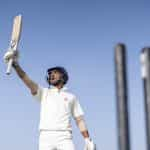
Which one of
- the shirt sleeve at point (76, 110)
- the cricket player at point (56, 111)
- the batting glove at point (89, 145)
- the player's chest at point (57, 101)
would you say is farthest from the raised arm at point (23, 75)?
the batting glove at point (89, 145)

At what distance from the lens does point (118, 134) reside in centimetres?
299

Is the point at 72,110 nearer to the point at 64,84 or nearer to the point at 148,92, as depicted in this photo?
the point at 64,84

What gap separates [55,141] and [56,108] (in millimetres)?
565

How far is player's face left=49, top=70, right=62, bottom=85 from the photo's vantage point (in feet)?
23.9

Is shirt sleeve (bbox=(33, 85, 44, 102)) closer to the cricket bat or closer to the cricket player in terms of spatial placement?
the cricket player

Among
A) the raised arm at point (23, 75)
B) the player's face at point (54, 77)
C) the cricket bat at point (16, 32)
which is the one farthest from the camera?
the player's face at point (54, 77)

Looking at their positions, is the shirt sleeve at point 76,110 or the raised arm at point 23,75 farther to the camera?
the shirt sleeve at point 76,110

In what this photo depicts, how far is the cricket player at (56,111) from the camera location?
23.5ft

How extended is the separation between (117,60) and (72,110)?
462 centimetres

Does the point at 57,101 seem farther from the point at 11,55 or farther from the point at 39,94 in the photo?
the point at 11,55

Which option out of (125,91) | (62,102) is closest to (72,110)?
(62,102)

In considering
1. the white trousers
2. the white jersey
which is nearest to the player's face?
the white jersey

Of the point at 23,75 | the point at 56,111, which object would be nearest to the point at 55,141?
the point at 56,111

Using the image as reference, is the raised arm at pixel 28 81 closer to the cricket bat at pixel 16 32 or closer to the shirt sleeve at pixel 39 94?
the shirt sleeve at pixel 39 94
